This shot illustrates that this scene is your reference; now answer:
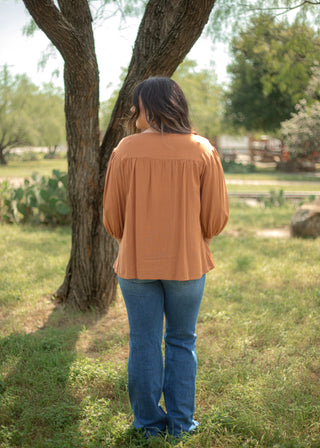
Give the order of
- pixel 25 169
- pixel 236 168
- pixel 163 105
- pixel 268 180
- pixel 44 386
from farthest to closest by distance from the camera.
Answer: pixel 25 169
pixel 236 168
pixel 268 180
pixel 44 386
pixel 163 105

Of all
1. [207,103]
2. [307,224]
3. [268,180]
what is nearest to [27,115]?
[207,103]

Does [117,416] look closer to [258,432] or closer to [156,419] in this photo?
[156,419]

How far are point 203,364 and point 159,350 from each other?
1110mm

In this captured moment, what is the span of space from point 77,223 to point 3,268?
6.66 feet

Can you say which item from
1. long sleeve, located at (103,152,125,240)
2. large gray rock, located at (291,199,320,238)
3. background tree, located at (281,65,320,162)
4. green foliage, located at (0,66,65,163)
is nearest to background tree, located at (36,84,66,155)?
green foliage, located at (0,66,65,163)

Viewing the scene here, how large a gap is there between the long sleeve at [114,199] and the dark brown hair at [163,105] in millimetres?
272

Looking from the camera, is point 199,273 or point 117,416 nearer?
point 199,273

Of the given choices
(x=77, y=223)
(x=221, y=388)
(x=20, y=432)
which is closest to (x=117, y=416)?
(x=20, y=432)

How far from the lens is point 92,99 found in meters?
3.88

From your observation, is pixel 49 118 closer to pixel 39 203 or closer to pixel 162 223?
pixel 39 203

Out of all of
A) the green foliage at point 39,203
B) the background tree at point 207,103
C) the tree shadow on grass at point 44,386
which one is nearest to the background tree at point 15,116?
the background tree at point 207,103

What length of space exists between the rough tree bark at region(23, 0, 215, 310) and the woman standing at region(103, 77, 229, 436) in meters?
1.67

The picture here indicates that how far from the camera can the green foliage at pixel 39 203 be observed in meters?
8.24

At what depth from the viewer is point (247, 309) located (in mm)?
4277
